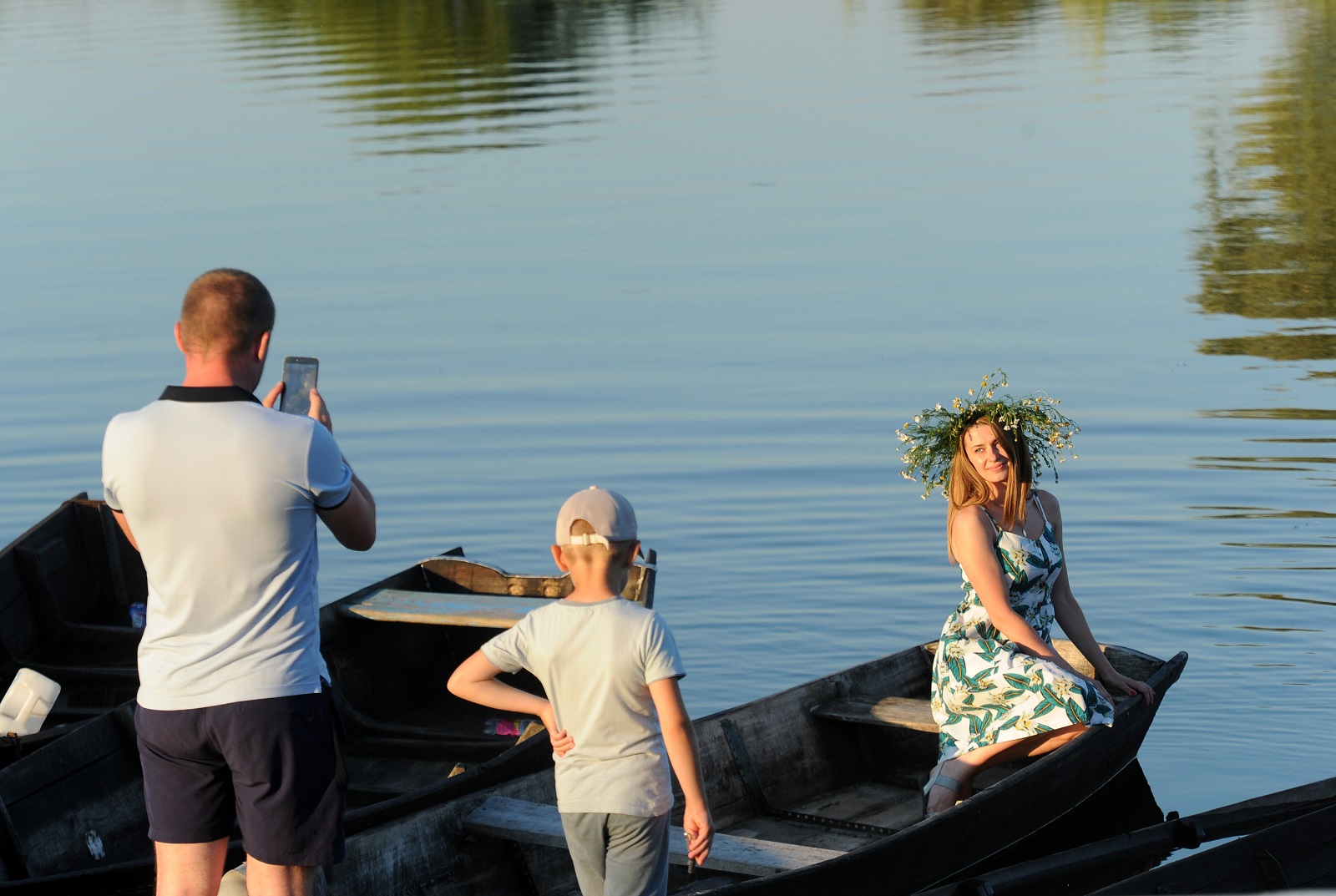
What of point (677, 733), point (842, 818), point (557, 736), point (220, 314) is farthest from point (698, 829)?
point (842, 818)

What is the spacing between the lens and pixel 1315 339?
1688 centimetres

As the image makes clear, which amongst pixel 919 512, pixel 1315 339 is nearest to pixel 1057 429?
pixel 919 512

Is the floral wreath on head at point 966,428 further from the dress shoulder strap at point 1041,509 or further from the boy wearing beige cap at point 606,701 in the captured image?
the boy wearing beige cap at point 606,701

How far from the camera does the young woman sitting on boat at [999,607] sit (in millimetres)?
6809

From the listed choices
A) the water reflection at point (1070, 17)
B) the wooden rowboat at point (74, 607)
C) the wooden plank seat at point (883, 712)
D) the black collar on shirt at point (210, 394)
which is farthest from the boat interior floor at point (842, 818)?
the water reflection at point (1070, 17)

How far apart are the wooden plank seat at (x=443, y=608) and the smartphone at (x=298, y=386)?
319cm

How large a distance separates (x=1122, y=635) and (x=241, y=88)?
31.4 m

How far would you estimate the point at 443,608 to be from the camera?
27.1 ft

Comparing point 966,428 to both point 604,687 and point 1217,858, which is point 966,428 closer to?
point 1217,858

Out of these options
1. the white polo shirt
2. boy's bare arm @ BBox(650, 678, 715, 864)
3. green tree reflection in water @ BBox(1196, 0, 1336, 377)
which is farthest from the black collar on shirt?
green tree reflection in water @ BBox(1196, 0, 1336, 377)

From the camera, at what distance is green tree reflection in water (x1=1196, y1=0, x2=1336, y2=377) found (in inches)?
690

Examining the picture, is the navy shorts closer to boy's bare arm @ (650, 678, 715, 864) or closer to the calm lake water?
boy's bare arm @ (650, 678, 715, 864)

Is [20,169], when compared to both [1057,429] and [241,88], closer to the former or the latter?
[241,88]

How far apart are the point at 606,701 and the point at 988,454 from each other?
→ 2843 mm
